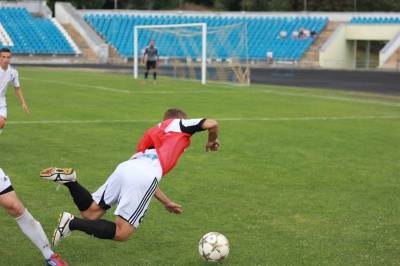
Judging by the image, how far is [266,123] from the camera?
21.0m

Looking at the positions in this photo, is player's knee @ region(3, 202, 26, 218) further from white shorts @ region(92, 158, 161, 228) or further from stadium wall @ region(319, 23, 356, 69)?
stadium wall @ region(319, 23, 356, 69)

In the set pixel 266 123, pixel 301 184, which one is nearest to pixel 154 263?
pixel 301 184

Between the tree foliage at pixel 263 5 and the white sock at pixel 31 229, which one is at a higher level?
the tree foliage at pixel 263 5

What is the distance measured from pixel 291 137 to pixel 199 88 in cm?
1629

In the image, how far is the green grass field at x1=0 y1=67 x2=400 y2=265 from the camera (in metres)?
8.36

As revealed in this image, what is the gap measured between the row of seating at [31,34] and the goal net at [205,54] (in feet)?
23.9

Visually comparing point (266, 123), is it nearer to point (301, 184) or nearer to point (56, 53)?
point (301, 184)

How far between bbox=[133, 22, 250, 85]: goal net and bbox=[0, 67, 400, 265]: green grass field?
42.6ft

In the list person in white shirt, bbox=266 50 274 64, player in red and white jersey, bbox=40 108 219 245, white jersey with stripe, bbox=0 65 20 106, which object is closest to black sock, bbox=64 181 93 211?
player in red and white jersey, bbox=40 108 219 245

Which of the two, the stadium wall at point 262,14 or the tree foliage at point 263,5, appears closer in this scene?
the stadium wall at point 262,14

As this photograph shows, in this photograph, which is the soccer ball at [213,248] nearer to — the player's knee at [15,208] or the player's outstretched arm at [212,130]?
the player's outstretched arm at [212,130]

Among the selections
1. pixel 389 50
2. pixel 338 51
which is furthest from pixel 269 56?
pixel 389 50

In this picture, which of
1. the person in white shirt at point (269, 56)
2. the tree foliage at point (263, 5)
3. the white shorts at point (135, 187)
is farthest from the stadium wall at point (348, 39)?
the white shorts at point (135, 187)

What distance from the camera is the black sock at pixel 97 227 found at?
738 cm
